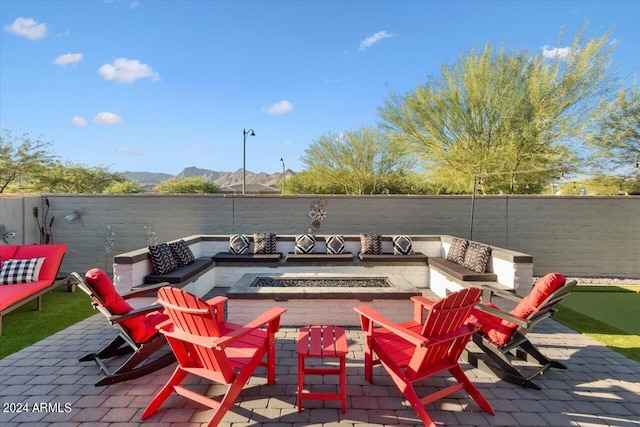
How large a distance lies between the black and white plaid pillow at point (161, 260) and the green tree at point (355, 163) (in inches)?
409

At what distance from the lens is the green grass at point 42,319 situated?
3725 millimetres

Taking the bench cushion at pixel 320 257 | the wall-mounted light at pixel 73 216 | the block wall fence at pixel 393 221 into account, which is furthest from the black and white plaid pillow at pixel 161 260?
the wall-mounted light at pixel 73 216

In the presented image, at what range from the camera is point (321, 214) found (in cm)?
771

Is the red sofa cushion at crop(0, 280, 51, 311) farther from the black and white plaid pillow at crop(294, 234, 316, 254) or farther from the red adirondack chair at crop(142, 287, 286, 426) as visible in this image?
the black and white plaid pillow at crop(294, 234, 316, 254)

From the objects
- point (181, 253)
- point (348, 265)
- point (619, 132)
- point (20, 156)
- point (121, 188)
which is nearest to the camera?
point (181, 253)

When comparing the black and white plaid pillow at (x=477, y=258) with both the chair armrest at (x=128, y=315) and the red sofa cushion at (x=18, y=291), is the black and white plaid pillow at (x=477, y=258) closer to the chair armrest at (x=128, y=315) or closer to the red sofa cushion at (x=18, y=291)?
the chair armrest at (x=128, y=315)

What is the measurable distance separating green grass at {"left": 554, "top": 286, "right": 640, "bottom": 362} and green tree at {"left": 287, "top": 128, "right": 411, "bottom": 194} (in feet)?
28.0

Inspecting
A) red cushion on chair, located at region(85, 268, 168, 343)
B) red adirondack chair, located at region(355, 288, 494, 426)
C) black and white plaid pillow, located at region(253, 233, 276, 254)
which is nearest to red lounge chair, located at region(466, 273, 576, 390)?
red adirondack chair, located at region(355, 288, 494, 426)

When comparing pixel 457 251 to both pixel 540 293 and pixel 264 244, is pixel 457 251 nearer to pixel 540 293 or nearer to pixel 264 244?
pixel 540 293

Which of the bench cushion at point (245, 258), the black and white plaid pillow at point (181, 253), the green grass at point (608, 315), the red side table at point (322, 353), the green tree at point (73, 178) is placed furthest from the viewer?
the green tree at point (73, 178)

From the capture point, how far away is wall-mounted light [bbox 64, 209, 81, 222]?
727cm

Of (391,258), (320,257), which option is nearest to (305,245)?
(320,257)

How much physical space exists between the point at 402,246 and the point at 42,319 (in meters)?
6.04

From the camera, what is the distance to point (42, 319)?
14.6 ft
